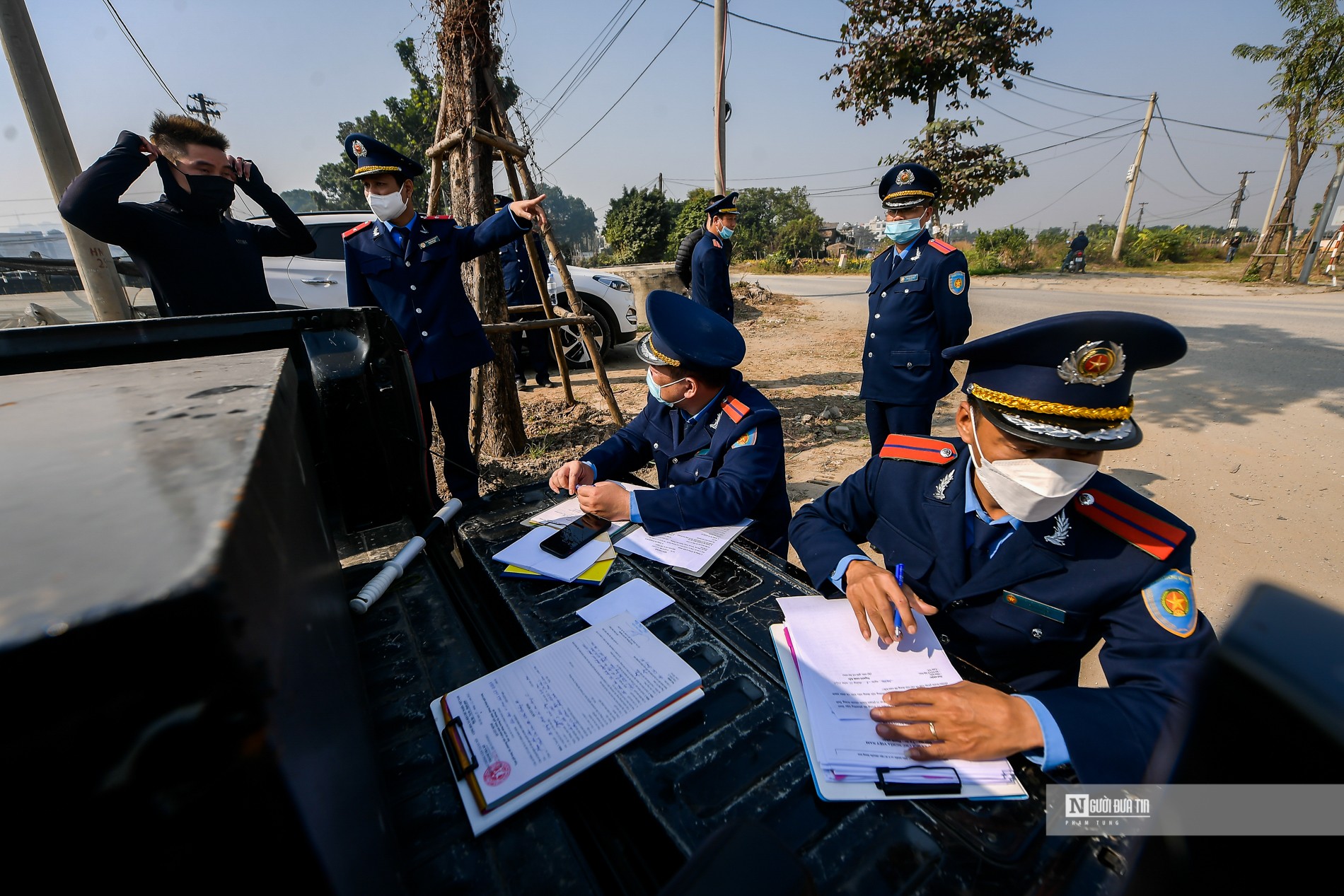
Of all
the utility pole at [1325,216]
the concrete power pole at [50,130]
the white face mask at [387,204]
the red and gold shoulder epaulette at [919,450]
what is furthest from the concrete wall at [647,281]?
the utility pole at [1325,216]

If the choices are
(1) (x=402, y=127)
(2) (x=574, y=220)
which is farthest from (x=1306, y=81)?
(2) (x=574, y=220)

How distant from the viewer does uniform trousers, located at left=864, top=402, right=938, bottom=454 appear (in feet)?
10.6

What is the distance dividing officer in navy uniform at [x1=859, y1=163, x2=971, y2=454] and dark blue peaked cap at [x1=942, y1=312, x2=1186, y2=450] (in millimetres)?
1988

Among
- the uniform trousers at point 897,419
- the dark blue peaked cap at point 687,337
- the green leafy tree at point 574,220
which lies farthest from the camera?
the green leafy tree at point 574,220

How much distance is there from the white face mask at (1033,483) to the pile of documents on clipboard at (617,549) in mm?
586

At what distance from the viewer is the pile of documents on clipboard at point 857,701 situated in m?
0.81

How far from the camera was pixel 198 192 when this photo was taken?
2.55m

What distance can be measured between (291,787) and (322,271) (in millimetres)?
6001

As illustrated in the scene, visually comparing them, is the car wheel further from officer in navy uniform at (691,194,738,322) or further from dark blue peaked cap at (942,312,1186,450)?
dark blue peaked cap at (942,312,1186,450)

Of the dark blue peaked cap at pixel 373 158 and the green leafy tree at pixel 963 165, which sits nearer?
the dark blue peaked cap at pixel 373 158

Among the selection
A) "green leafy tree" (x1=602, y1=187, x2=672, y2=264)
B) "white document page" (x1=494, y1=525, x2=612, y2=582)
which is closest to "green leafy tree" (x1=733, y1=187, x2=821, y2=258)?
"green leafy tree" (x1=602, y1=187, x2=672, y2=264)

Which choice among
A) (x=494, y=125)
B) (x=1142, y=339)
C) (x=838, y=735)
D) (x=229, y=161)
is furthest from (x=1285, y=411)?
Answer: (x=229, y=161)

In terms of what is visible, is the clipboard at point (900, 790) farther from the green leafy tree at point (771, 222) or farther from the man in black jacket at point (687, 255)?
the green leafy tree at point (771, 222)

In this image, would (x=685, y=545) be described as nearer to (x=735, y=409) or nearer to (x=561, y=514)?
(x=561, y=514)
